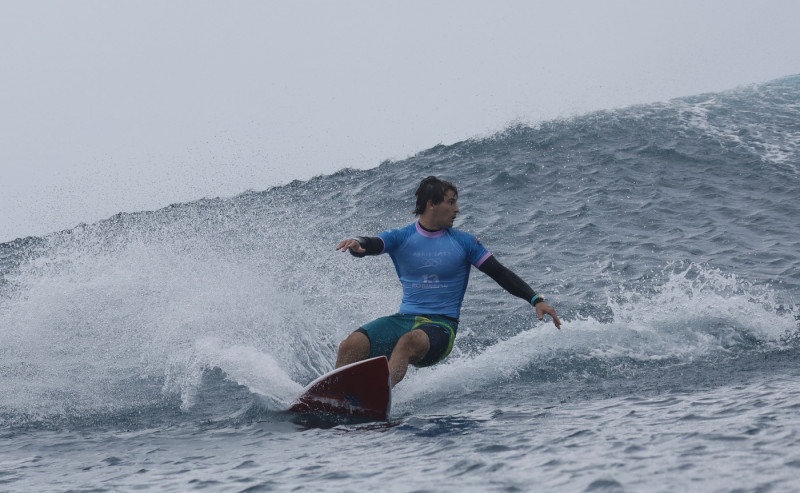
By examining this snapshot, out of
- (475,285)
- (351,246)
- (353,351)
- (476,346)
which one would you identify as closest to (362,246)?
(351,246)

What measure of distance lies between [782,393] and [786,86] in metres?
31.2

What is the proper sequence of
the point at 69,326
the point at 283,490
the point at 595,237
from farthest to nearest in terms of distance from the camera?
the point at 595,237
the point at 69,326
the point at 283,490

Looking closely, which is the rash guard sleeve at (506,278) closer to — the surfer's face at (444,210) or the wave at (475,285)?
the surfer's face at (444,210)

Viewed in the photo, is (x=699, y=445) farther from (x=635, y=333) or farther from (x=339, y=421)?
(x=635, y=333)

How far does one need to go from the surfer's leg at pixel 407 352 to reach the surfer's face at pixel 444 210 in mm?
1041

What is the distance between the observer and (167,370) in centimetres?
915

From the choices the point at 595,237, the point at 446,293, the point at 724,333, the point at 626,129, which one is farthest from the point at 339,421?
the point at 626,129

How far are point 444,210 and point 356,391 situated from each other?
72.6 inches

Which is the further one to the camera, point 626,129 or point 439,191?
point 626,129

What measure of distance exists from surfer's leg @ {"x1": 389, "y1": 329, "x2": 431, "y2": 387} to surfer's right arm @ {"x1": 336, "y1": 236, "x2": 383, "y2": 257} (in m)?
0.83

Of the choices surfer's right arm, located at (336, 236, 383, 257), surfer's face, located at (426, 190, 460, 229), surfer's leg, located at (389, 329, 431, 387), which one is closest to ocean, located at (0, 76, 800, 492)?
surfer's leg, located at (389, 329, 431, 387)

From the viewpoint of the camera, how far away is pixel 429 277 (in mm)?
7332

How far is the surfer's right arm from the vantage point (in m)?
6.95

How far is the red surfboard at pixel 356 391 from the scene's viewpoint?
6.54m
